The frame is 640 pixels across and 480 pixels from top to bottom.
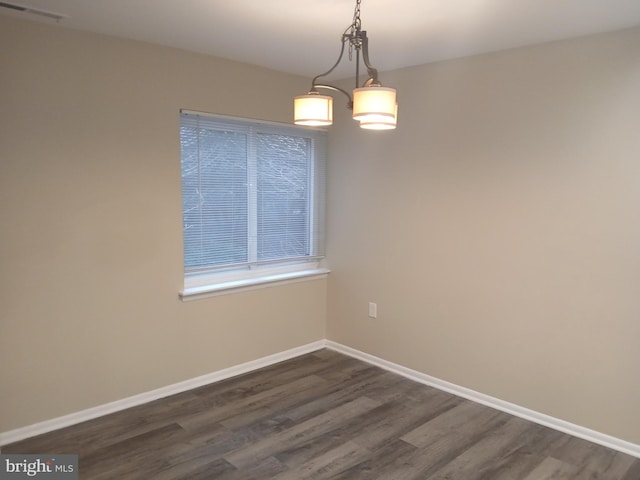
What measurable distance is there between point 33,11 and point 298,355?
3.10m

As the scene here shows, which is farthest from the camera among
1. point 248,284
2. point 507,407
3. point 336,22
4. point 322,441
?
point 248,284

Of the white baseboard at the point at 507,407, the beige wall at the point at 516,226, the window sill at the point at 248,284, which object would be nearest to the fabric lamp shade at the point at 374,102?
the beige wall at the point at 516,226

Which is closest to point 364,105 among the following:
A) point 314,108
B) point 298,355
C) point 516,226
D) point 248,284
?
point 314,108

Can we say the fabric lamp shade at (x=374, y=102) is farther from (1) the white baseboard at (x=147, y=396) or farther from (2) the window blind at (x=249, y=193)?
(1) the white baseboard at (x=147, y=396)

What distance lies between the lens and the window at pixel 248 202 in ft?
11.1

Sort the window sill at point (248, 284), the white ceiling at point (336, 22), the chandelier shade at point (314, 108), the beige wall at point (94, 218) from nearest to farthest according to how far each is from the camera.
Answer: the chandelier shade at point (314, 108), the white ceiling at point (336, 22), the beige wall at point (94, 218), the window sill at point (248, 284)

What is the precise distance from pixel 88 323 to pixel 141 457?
0.90m

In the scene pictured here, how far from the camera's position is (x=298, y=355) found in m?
4.12

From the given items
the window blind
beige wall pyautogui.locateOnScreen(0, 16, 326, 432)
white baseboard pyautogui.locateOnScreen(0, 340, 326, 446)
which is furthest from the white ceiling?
white baseboard pyautogui.locateOnScreen(0, 340, 326, 446)

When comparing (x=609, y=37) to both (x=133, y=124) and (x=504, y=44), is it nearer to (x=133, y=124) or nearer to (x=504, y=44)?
(x=504, y=44)

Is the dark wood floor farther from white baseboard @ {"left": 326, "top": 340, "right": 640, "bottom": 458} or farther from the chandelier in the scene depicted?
the chandelier

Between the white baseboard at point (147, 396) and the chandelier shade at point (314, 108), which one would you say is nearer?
the chandelier shade at point (314, 108)

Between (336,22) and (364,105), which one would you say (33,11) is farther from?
(364,105)

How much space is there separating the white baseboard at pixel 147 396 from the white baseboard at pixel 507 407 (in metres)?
0.56
